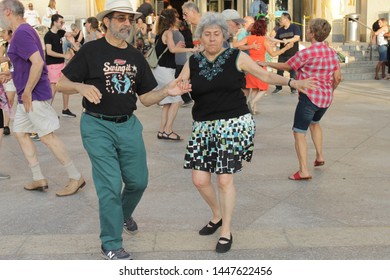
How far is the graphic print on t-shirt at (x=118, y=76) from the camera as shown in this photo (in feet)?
12.8

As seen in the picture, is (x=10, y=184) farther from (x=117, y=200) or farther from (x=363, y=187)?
(x=363, y=187)

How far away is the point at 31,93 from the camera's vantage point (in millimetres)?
5484

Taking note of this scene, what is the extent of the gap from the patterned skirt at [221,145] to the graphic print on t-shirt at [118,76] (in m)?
0.62

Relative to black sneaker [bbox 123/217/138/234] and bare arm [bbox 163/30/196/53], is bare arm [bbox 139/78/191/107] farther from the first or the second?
bare arm [bbox 163/30/196/53]

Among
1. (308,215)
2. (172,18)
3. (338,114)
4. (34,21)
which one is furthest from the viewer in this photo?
(34,21)

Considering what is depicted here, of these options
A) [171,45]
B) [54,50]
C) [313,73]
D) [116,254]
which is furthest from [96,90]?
[54,50]

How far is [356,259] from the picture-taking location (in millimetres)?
3932

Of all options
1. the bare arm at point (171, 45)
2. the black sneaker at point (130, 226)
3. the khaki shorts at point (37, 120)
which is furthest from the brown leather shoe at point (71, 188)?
the bare arm at point (171, 45)

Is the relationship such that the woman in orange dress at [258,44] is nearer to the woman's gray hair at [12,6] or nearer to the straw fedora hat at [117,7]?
the woman's gray hair at [12,6]

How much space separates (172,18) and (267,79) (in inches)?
164

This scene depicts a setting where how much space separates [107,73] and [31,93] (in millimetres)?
1870

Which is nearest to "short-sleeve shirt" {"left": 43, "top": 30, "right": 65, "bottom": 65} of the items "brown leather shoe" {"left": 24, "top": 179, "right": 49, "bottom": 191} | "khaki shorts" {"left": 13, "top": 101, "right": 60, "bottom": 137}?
"khaki shorts" {"left": 13, "top": 101, "right": 60, "bottom": 137}

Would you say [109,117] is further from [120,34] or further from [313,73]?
[313,73]

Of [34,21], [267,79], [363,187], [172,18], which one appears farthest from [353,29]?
[267,79]
